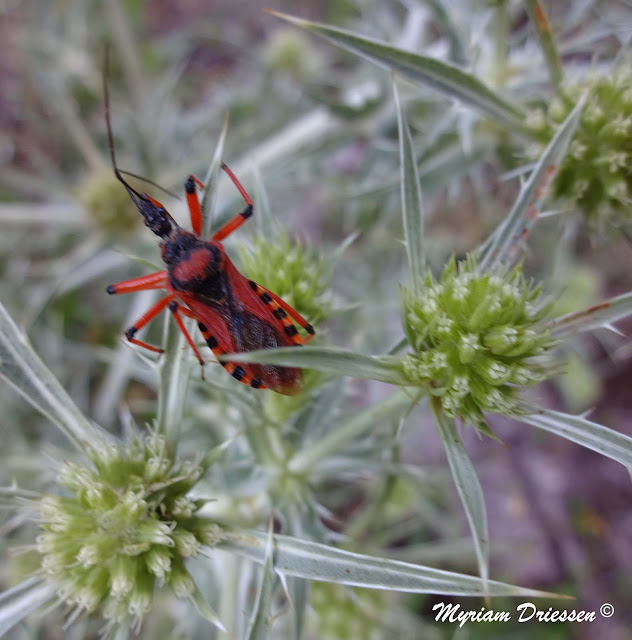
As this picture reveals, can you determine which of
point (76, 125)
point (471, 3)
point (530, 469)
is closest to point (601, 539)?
point (530, 469)

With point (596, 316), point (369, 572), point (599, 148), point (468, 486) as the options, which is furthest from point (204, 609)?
point (599, 148)

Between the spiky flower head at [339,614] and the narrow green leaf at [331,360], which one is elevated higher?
the narrow green leaf at [331,360]

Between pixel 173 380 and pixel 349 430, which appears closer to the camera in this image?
pixel 173 380

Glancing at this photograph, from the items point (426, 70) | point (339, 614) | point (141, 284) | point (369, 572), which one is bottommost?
point (339, 614)

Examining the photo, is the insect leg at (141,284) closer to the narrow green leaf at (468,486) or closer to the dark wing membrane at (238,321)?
the dark wing membrane at (238,321)

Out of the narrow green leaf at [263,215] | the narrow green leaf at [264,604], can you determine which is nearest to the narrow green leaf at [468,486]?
the narrow green leaf at [264,604]

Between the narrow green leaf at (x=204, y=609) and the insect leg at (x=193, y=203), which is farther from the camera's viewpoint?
the insect leg at (x=193, y=203)

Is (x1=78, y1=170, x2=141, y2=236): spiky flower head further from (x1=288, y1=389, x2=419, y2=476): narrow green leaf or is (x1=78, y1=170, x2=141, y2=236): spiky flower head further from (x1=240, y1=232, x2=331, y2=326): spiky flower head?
(x1=288, y1=389, x2=419, y2=476): narrow green leaf

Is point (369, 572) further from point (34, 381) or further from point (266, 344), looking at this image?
point (34, 381)
